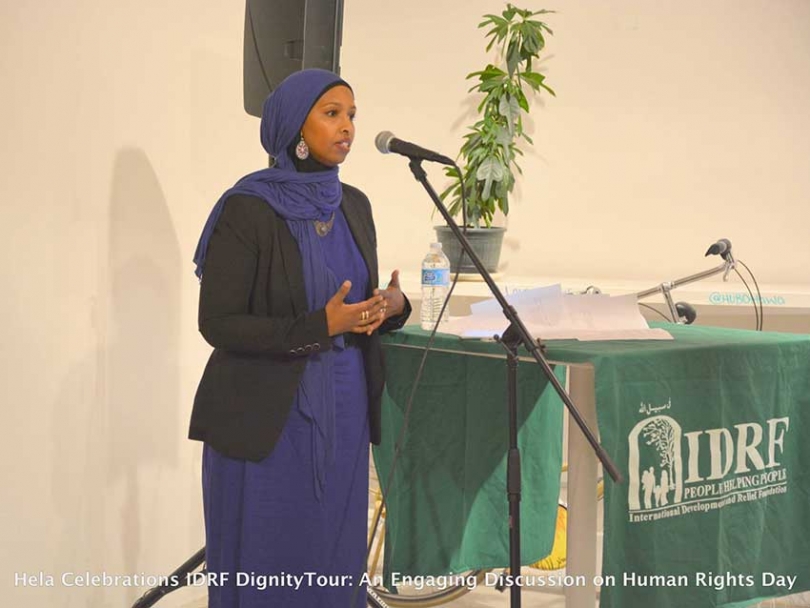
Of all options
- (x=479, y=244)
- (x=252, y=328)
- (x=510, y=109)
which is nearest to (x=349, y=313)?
(x=252, y=328)

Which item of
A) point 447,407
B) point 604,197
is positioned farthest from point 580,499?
point 604,197

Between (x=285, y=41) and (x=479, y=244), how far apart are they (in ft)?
4.99

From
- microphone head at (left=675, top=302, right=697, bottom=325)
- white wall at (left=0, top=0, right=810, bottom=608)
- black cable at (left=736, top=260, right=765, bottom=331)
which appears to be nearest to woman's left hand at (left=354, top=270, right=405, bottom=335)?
white wall at (left=0, top=0, right=810, bottom=608)

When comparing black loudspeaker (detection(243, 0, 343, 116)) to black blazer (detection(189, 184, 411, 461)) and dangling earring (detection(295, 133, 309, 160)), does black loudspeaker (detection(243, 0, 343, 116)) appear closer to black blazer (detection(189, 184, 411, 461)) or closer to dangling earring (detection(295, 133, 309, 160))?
dangling earring (detection(295, 133, 309, 160))

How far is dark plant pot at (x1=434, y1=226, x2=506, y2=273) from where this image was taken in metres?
3.85

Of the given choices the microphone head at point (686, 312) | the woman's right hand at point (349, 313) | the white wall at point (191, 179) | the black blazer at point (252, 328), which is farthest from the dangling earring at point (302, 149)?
the microphone head at point (686, 312)

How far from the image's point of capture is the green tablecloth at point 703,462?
1826mm

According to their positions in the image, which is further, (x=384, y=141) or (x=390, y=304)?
(x=390, y=304)

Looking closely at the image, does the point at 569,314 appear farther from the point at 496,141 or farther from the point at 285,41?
the point at 496,141

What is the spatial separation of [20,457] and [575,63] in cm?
294

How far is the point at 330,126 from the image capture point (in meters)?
1.95

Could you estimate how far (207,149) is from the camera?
3193 mm

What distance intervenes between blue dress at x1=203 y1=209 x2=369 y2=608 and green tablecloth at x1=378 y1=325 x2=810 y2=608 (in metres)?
0.27

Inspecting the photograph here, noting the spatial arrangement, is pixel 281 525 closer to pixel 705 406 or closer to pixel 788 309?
pixel 705 406
